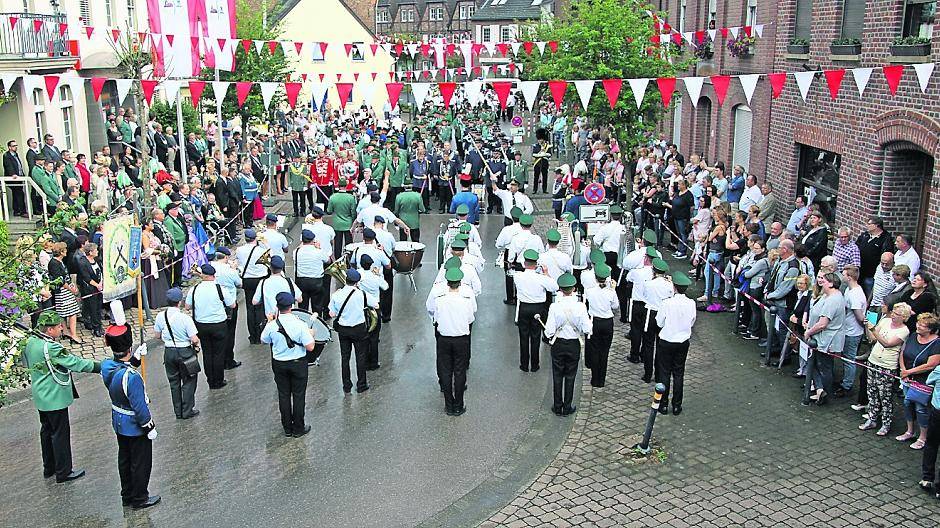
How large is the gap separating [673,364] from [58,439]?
22.4ft

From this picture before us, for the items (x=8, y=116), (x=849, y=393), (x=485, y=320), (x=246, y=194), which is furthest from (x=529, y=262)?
(x=8, y=116)

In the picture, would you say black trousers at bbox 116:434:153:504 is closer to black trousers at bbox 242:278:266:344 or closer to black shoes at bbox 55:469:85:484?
black shoes at bbox 55:469:85:484

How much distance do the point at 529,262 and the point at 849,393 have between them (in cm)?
439

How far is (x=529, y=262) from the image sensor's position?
38.7ft

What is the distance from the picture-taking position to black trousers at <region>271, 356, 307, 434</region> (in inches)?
393

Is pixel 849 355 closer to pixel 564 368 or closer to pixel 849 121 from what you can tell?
pixel 564 368

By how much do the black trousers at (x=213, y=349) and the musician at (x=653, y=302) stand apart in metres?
5.53

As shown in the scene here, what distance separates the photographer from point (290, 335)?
9844 mm

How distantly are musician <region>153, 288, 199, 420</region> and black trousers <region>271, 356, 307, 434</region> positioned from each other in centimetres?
119

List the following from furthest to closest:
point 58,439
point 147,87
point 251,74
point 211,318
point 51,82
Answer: point 251,74
point 51,82
point 147,87
point 211,318
point 58,439

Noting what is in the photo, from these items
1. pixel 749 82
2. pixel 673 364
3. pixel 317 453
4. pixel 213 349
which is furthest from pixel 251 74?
pixel 673 364

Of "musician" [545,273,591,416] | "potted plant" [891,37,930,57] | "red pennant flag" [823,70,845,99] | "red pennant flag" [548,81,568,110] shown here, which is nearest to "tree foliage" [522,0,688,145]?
"red pennant flag" [548,81,568,110]

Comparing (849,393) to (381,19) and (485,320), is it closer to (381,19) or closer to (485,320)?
(485,320)

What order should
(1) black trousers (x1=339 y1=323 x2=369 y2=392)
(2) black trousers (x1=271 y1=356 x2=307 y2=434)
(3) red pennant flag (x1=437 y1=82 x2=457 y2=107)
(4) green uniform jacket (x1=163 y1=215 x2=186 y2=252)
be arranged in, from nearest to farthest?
(2) black trousers (x1=271 y1=356 x2=307 y2=434), (1) black trousers (x1=339 y1=323 x2=369 y2=392), (4) green uniform jacket (x1=163 y1=215 x2=186 y2=252), (3) red pennant flag (x1=437 y1=82 x2=457 y2=107)
